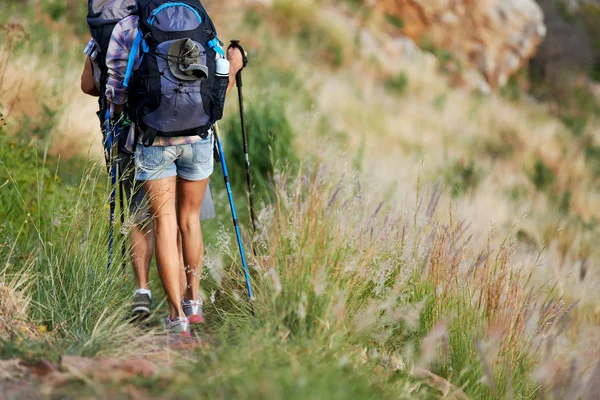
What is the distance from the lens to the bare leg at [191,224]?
4.36 m

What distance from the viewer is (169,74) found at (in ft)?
12.9

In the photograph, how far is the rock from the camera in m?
20.0

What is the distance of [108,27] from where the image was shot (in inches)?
166

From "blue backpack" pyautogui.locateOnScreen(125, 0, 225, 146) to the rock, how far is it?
16.4m

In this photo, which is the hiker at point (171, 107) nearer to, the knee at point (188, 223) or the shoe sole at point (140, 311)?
the knee at point (188, 223)

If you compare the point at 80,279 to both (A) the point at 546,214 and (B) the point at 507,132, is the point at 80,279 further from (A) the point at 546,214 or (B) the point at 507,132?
(B) the point at 507,132

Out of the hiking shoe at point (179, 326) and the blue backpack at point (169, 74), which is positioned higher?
the blue backpack at point (169, 74)

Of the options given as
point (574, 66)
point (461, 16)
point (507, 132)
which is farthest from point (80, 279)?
point (574, 66)

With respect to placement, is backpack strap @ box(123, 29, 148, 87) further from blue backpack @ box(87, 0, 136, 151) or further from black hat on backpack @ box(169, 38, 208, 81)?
blue backpack @ box(87, 0, 136, 151)

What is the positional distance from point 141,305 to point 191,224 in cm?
52

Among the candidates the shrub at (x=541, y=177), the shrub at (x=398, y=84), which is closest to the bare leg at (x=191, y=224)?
the shrub at (x=541, y=177)

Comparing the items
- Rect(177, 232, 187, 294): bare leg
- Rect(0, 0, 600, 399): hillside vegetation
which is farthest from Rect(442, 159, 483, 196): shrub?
Rect(177, 232, 187, 294): bare leg

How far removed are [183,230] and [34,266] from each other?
82 cm

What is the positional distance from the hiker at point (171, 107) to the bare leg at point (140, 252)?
0.19 m
